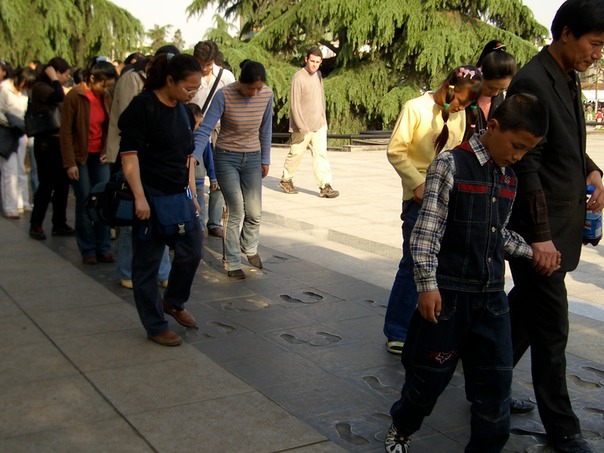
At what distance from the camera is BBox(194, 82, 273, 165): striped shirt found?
678 centimetres

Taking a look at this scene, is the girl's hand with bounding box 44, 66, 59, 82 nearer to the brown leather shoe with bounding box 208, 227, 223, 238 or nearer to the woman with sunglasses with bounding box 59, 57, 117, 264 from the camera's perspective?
the woman with sunglasses with bounding box 59, 57, 117, 264

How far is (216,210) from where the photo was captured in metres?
8.83

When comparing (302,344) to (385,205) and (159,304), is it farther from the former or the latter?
(385,205)

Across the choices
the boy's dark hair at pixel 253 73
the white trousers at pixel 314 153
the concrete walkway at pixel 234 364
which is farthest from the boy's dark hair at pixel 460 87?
the white trousers at pixel 314 153

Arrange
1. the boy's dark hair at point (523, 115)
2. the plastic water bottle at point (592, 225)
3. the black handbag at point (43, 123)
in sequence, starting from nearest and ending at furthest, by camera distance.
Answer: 1. the boy's dark hair at point (523, 115)
2. the plastic water bottle at point (592, 225)
3. the black handbag at point (43, 123)

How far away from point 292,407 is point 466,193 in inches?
59.4

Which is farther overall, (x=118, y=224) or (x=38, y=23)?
(x=38, y=23)

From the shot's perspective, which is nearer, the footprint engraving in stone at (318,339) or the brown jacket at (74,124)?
the footprint engraving in stone at (318,339)

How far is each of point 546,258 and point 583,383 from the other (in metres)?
1.34

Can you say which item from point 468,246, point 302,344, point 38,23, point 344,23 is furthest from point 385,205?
point 344,23

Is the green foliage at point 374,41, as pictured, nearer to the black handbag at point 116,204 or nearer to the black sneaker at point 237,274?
→ the black sneaker at point 237,274

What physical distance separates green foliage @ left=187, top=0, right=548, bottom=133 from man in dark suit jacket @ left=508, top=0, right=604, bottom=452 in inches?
735

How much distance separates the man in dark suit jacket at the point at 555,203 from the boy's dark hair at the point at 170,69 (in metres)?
2.00

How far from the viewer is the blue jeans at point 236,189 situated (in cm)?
689
